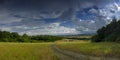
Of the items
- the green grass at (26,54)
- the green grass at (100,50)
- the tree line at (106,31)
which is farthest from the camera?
the tree line at (106,31)

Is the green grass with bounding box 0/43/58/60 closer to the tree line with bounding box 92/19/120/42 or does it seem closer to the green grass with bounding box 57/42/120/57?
the green grass with bounding box 57/42/120/57

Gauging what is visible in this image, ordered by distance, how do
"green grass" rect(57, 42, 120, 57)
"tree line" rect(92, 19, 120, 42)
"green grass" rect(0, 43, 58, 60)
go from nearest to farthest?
1. "green grass" rect(0, 43, 58, 60)
2. "green grass" rect(57, 42, 120, 57)
3. "tree line" rect(92, 19, 120, 42)

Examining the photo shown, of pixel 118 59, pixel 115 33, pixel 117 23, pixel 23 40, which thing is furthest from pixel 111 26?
pixel 118 59

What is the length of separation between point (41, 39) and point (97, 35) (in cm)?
8572

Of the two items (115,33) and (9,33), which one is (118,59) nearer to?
(115,33)

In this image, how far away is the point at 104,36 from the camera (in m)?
116

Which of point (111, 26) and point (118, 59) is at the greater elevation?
point (111, 26)

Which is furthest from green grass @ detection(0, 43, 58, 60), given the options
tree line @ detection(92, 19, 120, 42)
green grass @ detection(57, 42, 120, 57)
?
tree line @ detection(92, 19, 120, 42)

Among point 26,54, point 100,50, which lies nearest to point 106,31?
point 100,50

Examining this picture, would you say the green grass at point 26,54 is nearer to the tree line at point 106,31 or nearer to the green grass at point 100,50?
the green grass at point 100,50

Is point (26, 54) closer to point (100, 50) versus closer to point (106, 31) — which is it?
point (100, 50)

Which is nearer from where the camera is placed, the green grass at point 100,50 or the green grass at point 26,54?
the green grass at point 26,54

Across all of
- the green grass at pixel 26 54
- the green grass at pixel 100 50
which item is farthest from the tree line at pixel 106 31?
the green grass at pixel 26 54

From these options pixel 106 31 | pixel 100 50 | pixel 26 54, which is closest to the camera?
pixel 26 54
